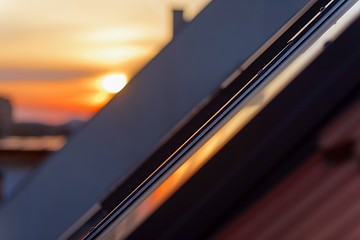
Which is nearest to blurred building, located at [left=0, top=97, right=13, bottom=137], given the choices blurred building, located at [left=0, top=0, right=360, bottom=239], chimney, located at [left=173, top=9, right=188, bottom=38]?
chimney, located at [left=173, top=9, right=188, bottom=38]

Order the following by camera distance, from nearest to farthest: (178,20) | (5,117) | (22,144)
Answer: (178,20) → (22,144) → (5,117)

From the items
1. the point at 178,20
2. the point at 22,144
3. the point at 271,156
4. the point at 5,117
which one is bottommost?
the point at 271,156

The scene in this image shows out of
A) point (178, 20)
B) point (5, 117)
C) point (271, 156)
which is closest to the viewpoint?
point (271, 156)

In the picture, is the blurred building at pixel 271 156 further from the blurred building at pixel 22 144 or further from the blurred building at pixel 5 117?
the blurred building at pixel 5 117

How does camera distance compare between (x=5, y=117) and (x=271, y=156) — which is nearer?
(x=271, y=156)

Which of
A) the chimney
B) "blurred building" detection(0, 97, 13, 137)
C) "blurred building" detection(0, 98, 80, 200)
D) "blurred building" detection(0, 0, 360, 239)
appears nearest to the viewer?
"blurred building" detection(0, 0, 360, 239)

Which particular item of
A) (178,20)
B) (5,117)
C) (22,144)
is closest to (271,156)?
(178,20)

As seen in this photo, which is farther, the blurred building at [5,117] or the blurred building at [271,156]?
the blurred building at [5,117]

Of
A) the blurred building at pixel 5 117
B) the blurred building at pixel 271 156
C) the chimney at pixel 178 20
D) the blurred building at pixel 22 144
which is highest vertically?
the blurred building at pixel 5 117

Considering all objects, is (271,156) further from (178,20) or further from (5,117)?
(5,117)

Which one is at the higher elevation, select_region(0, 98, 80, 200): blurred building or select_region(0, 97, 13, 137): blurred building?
select_region(0, 97, 13, 137): blurred building

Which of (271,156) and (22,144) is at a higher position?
(22,144)

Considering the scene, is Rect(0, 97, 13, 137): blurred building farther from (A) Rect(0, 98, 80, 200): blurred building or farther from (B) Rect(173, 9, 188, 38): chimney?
(B) Rect(173, 9, 188, 38): chimney

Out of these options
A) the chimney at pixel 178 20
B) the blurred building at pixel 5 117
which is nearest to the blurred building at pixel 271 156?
the chimney at pixel 178 20
